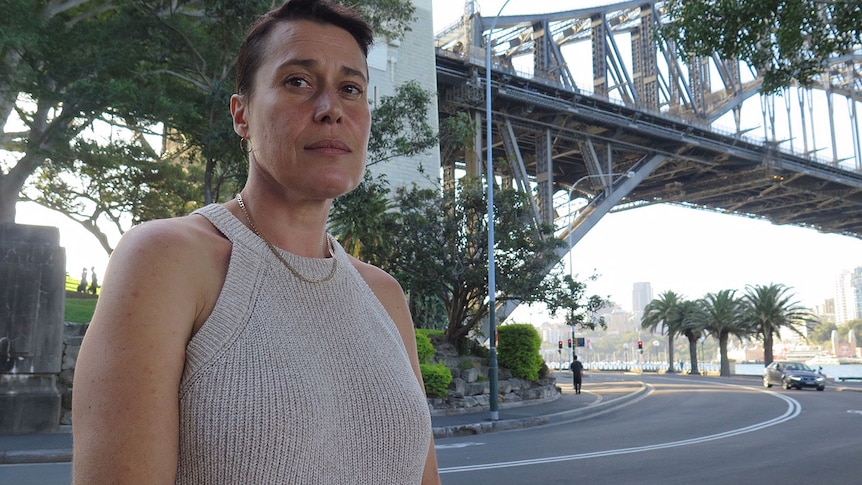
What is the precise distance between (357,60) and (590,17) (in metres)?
53.2

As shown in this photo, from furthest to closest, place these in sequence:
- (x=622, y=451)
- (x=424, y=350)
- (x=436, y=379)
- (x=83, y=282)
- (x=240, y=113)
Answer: (x=83, y=282)
(x=424, y=350)
(x=436, y=379)
(x=622, y=451)
(x=240, y=113)

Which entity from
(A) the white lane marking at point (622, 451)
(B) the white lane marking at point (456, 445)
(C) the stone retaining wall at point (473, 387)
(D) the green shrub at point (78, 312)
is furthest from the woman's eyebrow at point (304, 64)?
(D) the green shrub at point (78, 312)

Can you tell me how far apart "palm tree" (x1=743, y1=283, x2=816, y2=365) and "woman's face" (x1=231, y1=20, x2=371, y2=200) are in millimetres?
51335

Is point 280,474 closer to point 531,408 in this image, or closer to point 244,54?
point 244,54

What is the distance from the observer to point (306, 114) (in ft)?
3.97

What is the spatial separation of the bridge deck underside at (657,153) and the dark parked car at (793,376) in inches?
535

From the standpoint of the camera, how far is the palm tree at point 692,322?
5275 centimetres

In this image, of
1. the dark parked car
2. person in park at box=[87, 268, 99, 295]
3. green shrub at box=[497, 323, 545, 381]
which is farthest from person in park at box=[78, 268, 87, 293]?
the dark parked car

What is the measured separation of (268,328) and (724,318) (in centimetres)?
5329

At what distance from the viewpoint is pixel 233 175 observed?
57.4 ft

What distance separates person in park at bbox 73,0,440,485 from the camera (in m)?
0.92

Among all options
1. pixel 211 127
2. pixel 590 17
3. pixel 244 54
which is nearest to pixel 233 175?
pixel 211 127


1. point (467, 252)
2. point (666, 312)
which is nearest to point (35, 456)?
point (467, 252)

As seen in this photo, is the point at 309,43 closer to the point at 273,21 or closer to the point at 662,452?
the point at 273,21
